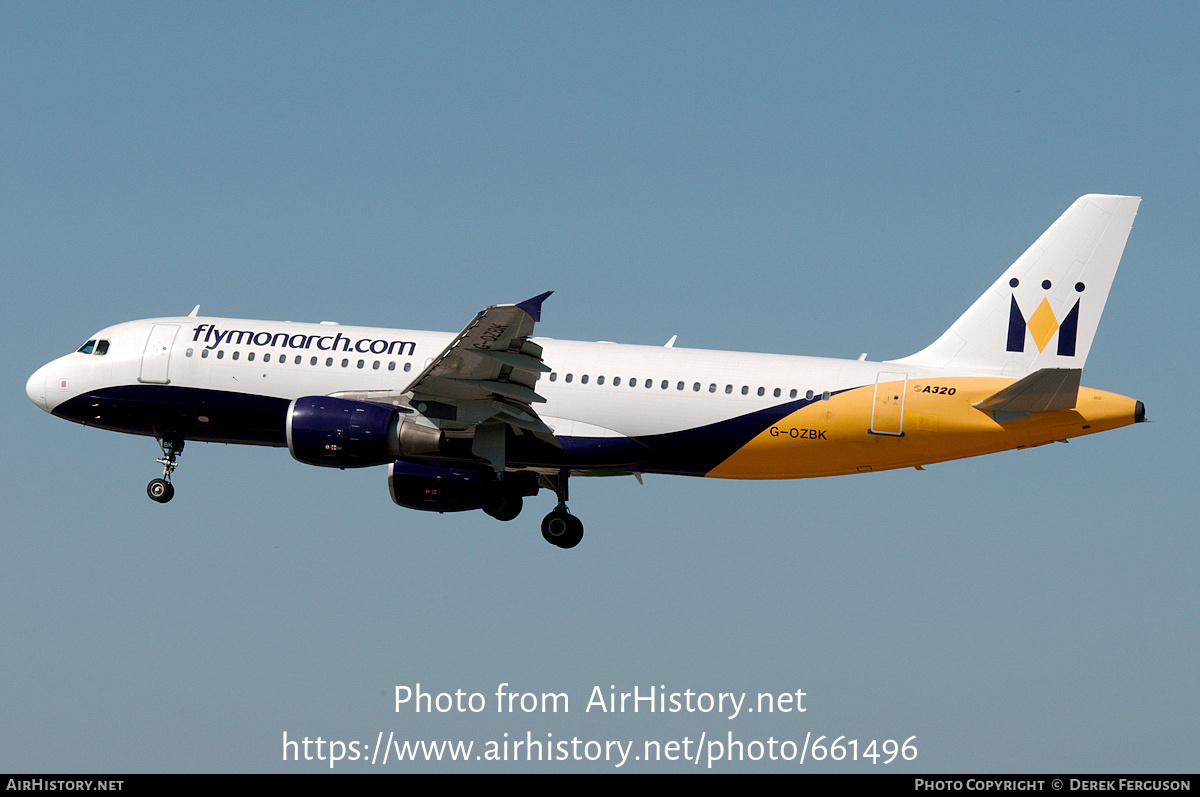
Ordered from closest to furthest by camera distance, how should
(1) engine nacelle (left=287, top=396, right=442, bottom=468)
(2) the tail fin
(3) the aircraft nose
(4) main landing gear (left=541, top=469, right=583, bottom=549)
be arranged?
(1) engine nacelle (left=287, top=396, right=442, bottom=468)
(2) the tail fin
(4) main landing gear (left=541, top=469, right=583, bottom=549)
(3) the aircraft nose

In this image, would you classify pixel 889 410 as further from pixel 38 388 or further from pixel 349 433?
pixel 38 388

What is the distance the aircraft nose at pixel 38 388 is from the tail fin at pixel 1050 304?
25.8m

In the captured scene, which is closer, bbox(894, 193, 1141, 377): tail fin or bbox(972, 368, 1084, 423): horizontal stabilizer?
bbox(972, 368, 1084, 423): horizontal stabilizer

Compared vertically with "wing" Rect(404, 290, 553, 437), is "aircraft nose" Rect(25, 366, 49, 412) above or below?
above

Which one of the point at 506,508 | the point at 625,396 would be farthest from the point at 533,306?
the point at 506,508

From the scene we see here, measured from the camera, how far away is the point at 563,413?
38.8 m

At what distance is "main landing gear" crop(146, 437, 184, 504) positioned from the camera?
4209 centimetres

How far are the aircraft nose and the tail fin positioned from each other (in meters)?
25.8

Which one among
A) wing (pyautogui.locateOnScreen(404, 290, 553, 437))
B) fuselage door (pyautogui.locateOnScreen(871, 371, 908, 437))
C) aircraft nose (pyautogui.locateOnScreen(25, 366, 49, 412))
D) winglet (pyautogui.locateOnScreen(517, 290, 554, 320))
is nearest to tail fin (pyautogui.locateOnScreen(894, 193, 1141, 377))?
fuselage door (pyautogui.locateOnScreen(871, 371, 908, 437))

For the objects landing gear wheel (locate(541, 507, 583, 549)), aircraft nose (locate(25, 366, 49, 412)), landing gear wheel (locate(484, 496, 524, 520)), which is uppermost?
aircraft nose (locate(25, 366, 49, 412))

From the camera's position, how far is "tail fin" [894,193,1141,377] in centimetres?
3809

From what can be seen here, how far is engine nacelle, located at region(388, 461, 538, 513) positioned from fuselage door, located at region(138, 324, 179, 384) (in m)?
7.18

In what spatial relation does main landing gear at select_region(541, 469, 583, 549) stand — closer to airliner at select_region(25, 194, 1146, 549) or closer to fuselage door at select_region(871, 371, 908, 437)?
airliner at select_region(25, 194, 1146, 549)

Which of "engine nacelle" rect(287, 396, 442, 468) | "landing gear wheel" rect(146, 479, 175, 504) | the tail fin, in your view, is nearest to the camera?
"engine nacelle" rect(287, 396, 442, 468)
